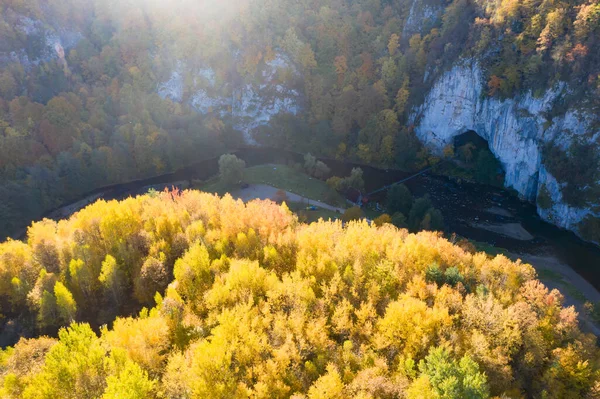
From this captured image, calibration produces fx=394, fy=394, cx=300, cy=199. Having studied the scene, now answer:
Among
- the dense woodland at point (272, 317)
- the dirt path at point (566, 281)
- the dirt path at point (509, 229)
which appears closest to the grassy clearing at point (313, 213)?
the dense woodland at point (272, 317)

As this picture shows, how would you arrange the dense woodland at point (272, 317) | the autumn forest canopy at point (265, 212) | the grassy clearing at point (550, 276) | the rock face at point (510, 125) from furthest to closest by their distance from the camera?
the rock face at point (510, 125)
the grassy clearing at point (550, 276)
the autumn forest canopy at point (265, 212)
the dense woodland at point (272, 317)

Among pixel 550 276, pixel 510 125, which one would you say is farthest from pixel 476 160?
pixel 550 276

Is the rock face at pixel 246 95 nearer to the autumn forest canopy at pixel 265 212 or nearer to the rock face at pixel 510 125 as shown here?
the autumn forest canopy at pixel 265 212

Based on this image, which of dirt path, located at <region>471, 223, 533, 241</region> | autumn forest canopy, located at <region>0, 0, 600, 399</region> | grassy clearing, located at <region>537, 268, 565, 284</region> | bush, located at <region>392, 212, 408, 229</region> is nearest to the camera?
autumn forest canopy, located at <region>0, 0, 600, 399</region>

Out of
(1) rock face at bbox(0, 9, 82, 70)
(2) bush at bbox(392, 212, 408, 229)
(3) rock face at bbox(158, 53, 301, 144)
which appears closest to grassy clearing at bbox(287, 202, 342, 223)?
(2) bush at bbox(392, 212, 408, 229)

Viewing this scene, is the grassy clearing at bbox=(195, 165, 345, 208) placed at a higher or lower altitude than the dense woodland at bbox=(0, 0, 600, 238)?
lower

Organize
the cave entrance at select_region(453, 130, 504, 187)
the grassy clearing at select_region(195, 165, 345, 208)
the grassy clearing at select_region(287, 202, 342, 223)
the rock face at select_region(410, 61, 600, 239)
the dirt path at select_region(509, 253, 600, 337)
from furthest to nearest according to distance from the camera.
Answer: the cave entrance at select_region(453, 130, 504, 187)
the grassy clearing at select_region(195, 165, 345, 208)
the grassy clearing at select_region(287, 202, 342, 223)
the rock face at select_region(410, 61, 600, 239)
the dirt path at select_region(509, 253, 600, 337)

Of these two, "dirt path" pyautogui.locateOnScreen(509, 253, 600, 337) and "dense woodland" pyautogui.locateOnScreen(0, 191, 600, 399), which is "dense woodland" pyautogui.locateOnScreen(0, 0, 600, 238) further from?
"dense woodland" pyautogui.locateOnScreen(0, 191, 600, 399)
